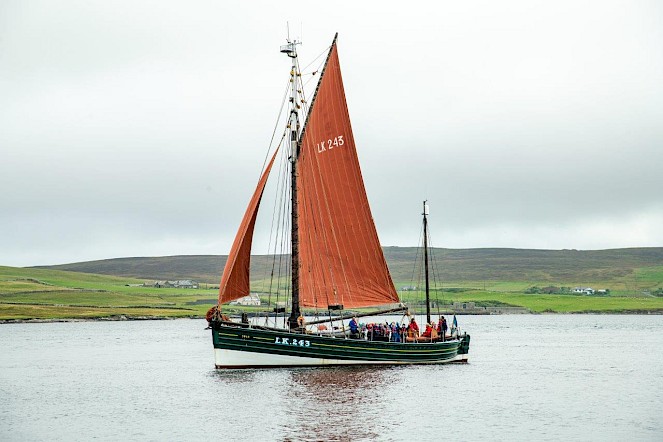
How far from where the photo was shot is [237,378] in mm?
58938

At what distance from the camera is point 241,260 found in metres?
58.5

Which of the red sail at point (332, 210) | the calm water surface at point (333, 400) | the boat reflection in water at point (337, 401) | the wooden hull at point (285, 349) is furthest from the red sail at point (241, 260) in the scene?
the boat reflection in water at point (337, 401)

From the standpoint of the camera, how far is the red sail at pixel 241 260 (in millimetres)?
57938

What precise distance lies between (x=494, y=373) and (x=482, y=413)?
22623 mm

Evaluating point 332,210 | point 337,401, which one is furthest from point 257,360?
point 337,401

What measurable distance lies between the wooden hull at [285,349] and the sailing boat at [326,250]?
66 millimetres

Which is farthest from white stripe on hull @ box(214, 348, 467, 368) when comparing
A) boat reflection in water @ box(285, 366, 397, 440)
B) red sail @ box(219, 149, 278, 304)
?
red sail @ box(219, 149, 278, 304)

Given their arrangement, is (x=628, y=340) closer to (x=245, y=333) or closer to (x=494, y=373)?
(x=494, y=373)

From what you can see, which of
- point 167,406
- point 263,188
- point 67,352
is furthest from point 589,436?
point 67,352

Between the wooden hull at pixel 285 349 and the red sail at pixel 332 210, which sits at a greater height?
the red sail at pixel 332 210

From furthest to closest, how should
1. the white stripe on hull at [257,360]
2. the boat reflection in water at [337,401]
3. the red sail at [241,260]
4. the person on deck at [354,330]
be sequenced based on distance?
the person on deck at [354,330] → the white stripe on hull at [257,360] → the red sail at [241,260] → the boat reflection in water at [337,401]

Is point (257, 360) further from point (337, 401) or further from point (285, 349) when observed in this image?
point (337, 401)

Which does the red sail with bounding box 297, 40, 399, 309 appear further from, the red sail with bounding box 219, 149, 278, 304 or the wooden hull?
the red sail with bounding box 219, 149, 278, 304

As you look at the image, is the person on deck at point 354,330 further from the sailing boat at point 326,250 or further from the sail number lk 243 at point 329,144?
the sail number lk 243 at point 329,144
